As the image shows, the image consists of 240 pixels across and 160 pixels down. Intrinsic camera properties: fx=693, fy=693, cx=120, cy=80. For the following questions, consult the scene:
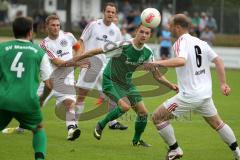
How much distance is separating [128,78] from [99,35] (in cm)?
288

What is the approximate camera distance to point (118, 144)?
Answer: 1232 centimetres

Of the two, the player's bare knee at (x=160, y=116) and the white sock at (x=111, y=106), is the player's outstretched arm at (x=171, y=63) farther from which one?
the white sock at (x=111, y=106)

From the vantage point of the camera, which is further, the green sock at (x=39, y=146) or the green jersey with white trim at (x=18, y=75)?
the green sock at (x=39, y=146)

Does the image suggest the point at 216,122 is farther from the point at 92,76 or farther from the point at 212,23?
the point at 212,23

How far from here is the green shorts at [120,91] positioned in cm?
1229

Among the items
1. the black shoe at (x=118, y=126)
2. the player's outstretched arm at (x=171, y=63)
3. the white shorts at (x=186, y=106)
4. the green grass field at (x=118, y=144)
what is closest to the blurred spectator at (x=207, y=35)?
the green grass field at (x=118, y=144)

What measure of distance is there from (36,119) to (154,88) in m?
12.0

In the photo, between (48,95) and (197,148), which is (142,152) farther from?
(48,95)

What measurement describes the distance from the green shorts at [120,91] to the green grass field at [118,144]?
82cm

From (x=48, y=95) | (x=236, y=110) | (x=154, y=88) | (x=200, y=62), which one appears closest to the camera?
(x=200, y=62)

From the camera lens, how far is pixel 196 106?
34.0ft

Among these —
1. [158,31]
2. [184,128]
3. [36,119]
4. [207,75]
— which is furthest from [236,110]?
[158,31]

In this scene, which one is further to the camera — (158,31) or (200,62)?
(158,31)

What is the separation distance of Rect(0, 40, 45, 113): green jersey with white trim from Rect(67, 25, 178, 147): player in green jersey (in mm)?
2479
